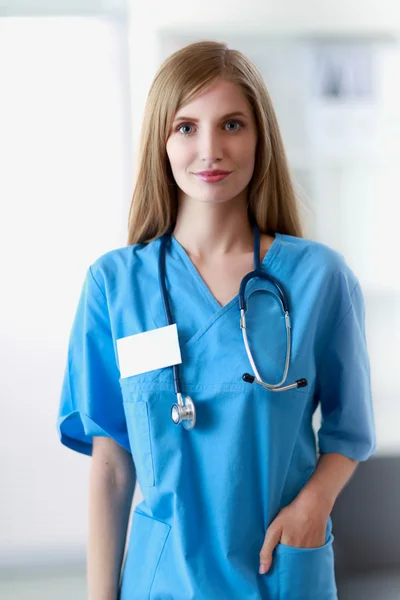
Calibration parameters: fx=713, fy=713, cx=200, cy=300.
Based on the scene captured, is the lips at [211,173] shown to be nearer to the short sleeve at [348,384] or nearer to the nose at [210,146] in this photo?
the nose at [210,146]

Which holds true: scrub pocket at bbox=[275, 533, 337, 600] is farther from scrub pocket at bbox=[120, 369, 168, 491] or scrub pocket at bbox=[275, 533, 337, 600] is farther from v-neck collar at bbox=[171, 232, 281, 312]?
v-neck collar at bbox=[171, 232, 281, 312]

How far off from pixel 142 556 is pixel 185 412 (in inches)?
10.1

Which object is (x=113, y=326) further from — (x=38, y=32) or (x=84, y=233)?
(x=38, y=32)

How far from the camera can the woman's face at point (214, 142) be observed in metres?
1.06

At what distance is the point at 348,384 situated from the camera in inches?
44.4

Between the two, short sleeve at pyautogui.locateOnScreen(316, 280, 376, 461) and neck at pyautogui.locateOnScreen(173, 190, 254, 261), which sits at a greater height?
neck at pyautogui.locateOnScreen(173, 190, 254, 261)

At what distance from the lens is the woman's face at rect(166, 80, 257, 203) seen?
3.49 feet

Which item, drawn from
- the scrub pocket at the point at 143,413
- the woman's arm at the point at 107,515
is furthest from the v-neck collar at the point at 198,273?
the woman's arm at the point at 107,515

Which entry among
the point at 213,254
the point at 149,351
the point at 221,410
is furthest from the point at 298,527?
the point at 213,254

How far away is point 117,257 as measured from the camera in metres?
1.17

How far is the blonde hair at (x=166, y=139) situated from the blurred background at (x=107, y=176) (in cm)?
28

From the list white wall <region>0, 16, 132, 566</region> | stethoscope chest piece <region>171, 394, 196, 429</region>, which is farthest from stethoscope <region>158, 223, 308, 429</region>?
white wall <region>0, 16, 132, 566</region>

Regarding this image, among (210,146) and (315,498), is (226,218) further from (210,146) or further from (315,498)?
(315,498)

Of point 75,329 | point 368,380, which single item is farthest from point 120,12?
point 368,380
